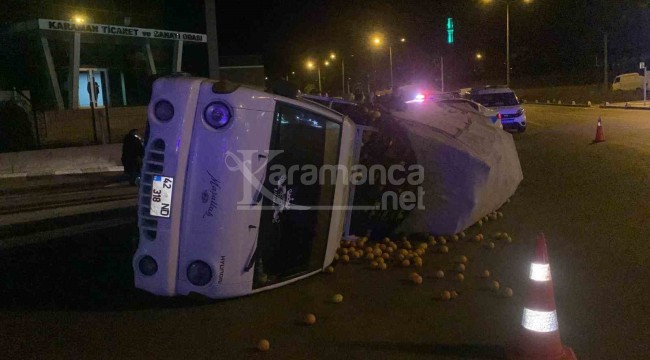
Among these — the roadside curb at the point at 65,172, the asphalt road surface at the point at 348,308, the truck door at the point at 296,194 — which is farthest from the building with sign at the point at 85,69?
the truck door at the point at 296,194

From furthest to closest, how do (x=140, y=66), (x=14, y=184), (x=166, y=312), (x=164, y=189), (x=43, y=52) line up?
(x=140, y=66) < (x=43, y=52) < (x=14, y=184) < (x=166, y=312) < (x=164, y=189)

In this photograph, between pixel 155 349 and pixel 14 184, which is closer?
pixel 155 349

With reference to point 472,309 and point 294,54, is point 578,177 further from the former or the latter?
point 294,54

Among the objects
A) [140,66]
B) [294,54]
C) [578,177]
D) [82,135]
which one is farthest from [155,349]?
[294,54]

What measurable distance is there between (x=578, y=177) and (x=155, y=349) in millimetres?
10732

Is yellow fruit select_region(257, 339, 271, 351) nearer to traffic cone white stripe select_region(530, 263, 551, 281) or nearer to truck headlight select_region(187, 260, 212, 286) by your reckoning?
truck headlight select_region(187, 260, 212, 286)

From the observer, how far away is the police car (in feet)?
79.5

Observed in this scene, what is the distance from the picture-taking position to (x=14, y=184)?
1612cm

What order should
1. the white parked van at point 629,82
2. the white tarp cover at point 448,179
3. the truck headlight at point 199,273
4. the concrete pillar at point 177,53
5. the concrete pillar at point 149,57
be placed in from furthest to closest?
the white parked van at point 629,82
the concrete pillar at point 177,53
the concrete pillar at point 149,57
the white tarp cover at point 448,179
the truck headlight at point 199,273

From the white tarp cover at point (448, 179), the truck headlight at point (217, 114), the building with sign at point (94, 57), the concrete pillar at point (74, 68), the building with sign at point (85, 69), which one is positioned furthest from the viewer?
the concrete pillar at point (74, 68)

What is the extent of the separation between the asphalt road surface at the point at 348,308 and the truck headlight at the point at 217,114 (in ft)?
5.47

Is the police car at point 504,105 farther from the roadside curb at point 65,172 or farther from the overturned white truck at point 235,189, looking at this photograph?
the overturned white truck at point 235,189

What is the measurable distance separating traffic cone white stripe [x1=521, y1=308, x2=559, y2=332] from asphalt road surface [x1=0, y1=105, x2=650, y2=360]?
1.08ft

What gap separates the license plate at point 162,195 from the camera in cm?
527
